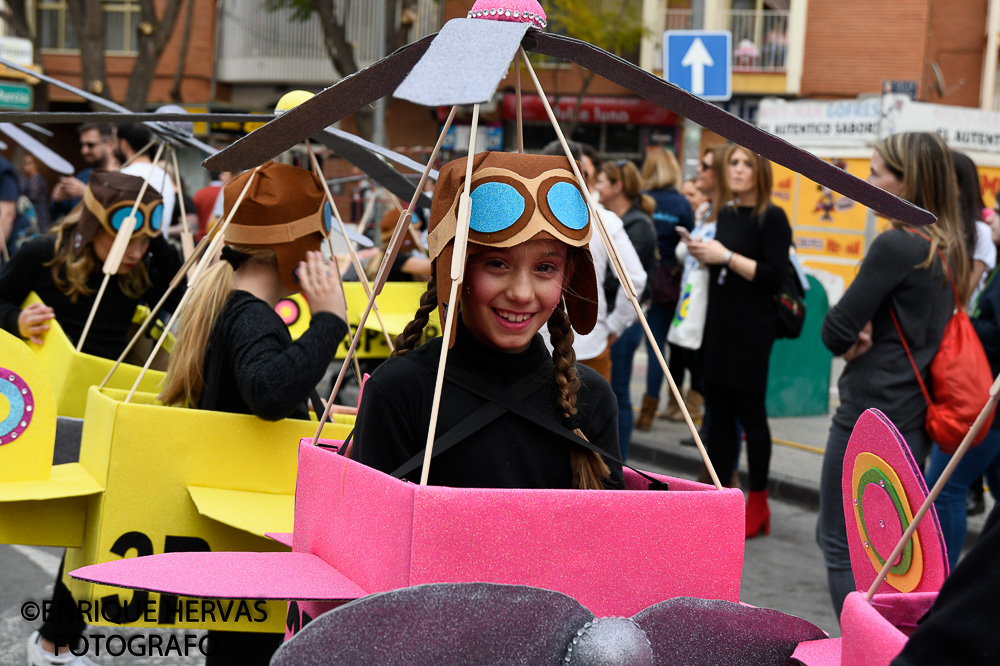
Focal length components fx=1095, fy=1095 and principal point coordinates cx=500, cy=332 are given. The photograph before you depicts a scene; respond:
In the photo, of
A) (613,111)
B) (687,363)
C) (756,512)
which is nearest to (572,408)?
(756,512)

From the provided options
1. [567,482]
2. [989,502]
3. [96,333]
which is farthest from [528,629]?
[989,502]

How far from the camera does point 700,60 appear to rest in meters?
8.53

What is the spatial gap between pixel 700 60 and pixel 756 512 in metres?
4.20

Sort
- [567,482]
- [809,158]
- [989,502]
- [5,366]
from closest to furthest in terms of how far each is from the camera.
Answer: [809,158], [567,482], [5,366], [989,502]

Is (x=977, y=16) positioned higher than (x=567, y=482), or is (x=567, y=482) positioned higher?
(x=977, y=16)

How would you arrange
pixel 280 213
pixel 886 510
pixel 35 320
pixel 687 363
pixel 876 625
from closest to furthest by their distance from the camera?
pixel 876 625 < pixel 886 510 < pixel 280 213 < pixel 35 320 < pixel 687 363

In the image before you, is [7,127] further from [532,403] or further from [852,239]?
[852,239]

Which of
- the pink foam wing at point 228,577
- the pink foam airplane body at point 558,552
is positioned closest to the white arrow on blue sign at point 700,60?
the pink foam airplane body at point 558,552

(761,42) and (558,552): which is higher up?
(761,42)

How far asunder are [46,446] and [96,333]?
155cm

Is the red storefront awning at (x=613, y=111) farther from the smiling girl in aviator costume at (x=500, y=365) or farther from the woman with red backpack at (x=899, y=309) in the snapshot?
the smiling girl in aviator costume at (x=500, y=365)

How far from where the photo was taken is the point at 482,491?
1595 mm

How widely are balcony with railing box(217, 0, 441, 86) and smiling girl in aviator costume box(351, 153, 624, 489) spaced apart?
25796 millimetres

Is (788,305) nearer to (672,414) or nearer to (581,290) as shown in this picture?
(672,414)
